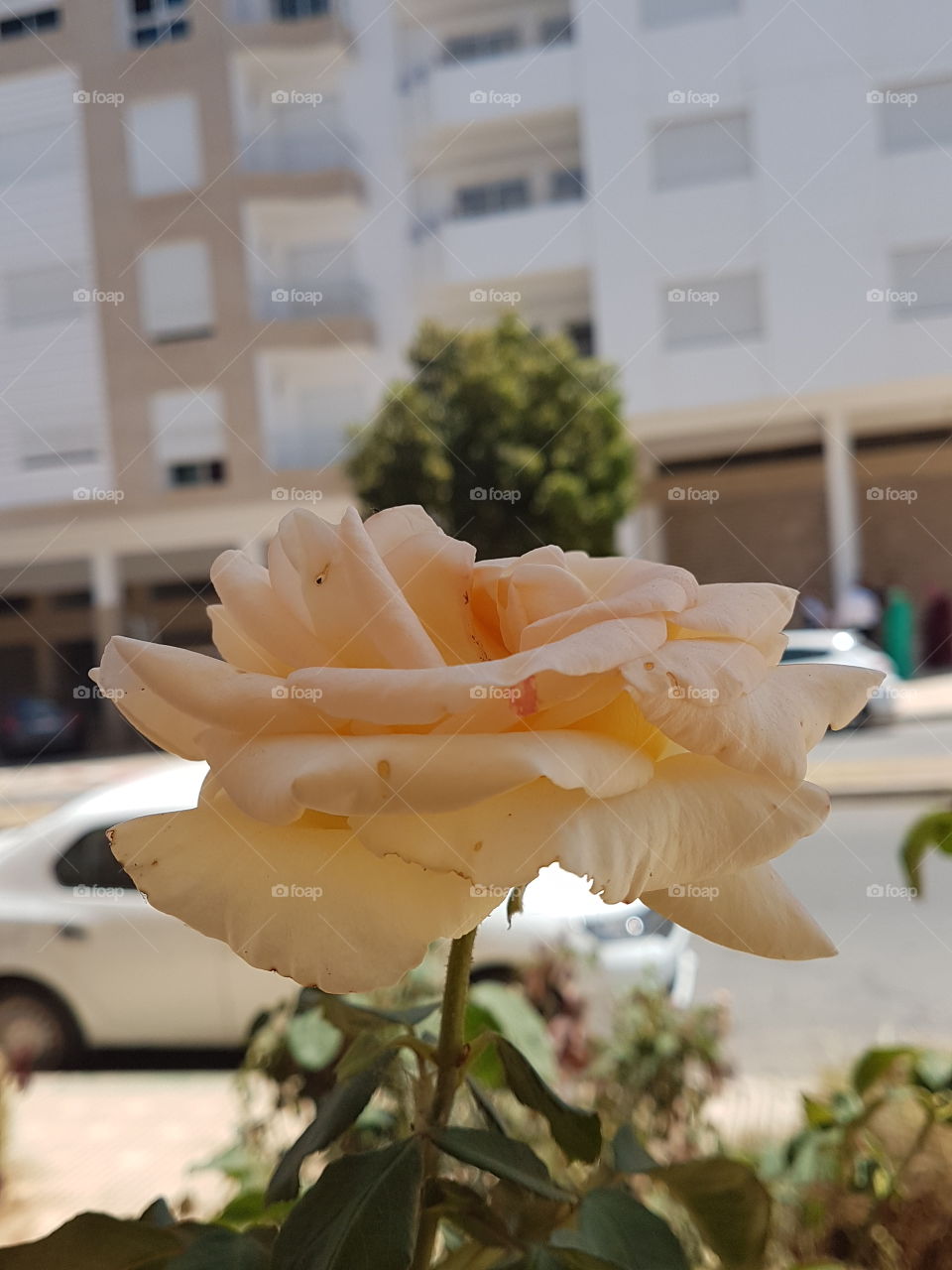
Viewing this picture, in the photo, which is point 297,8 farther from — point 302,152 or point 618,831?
point 618,831

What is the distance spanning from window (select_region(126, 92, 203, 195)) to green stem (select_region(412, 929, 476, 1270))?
586 inches

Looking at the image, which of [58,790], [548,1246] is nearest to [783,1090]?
[548,1246]

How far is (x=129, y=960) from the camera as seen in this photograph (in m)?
3.36

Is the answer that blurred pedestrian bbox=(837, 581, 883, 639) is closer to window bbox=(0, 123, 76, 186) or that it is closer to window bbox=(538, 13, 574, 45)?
window bbox=(538, 13, 574, 45)

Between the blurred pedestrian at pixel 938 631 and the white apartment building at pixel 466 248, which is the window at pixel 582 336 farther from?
the blurred pedestrian at pixel 938 631

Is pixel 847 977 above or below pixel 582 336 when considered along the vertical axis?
below

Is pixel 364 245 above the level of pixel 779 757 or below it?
above

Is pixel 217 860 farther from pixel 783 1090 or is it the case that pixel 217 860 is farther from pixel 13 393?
pixel 13 393

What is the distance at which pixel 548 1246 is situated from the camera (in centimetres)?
33

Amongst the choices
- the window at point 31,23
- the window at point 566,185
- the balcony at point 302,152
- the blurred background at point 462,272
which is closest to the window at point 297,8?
the blurred background at point 462,272

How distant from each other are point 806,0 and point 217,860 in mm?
13679

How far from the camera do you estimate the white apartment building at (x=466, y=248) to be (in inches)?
477

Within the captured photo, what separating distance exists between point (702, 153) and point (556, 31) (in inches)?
122
